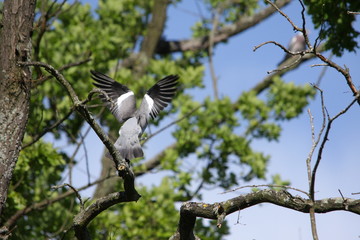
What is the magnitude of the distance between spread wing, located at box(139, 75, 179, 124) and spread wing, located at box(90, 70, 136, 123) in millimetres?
165

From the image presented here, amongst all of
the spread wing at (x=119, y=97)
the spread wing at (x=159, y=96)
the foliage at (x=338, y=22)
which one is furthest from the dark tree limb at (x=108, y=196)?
the foliage at (x=338, y=22)

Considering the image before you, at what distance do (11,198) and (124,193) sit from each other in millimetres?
3474

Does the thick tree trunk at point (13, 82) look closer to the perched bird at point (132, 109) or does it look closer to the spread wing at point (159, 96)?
the perched bird at point (132, 109)

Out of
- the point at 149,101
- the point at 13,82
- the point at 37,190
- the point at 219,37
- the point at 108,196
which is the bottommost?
the point at 108,196

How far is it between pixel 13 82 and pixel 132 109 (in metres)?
1.59

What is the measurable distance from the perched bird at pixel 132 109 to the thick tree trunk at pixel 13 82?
92 cm

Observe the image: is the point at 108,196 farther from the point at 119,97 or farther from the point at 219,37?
the point at 219,37

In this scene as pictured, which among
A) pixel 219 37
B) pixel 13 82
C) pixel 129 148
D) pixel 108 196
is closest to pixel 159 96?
pixel 129 148

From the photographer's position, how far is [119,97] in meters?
6.84

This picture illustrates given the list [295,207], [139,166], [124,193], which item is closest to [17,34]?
[124,193]

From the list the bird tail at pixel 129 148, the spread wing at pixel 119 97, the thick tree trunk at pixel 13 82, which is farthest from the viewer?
the spread wing at pixel 119 97

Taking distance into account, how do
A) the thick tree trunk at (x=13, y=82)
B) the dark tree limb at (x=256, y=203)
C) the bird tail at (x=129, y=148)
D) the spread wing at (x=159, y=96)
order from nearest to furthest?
the dark tree limb at (x=256, y=203)
the thick tree trunk at (x=13, y=82)
the bird tail at (x=129, y=148)
the spread wing at (x=159, y=96)

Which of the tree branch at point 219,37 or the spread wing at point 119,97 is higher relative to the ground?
the tree branch at point 219,37

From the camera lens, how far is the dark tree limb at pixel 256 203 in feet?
13.2
